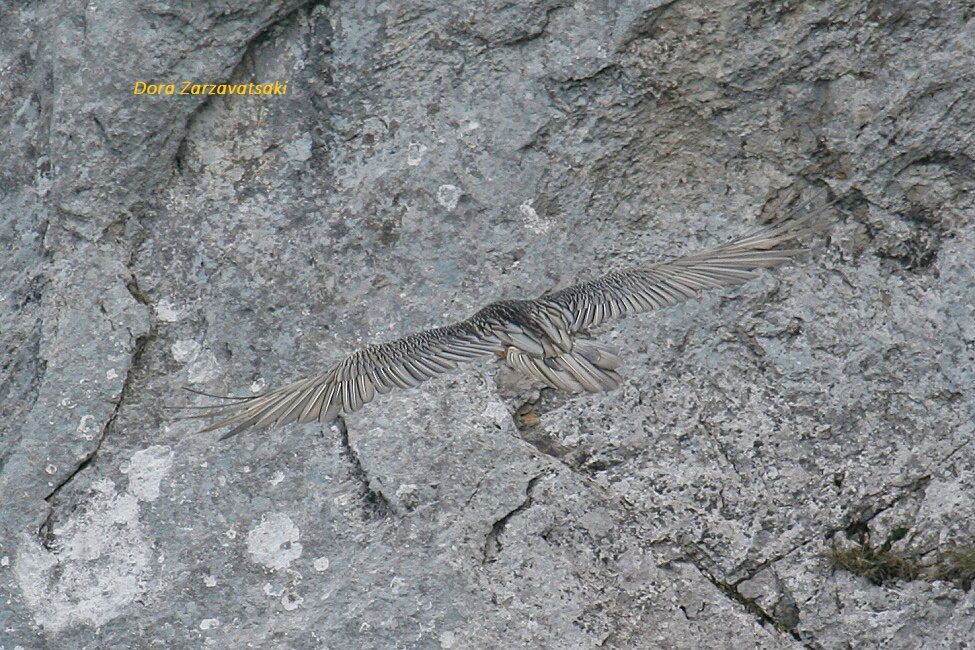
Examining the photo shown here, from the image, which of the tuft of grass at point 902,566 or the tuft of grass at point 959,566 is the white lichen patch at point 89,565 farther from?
the tuft of grass at point 959,566

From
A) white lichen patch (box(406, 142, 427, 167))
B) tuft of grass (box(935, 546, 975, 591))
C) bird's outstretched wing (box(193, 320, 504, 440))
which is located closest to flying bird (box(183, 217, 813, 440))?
Answer: bird's outstretched wing (box(193, 320, 504, 440))

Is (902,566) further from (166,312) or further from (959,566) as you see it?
(166,312)

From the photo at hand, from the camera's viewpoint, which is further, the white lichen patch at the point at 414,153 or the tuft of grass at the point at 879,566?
the white lichen patch at the point at 414,153

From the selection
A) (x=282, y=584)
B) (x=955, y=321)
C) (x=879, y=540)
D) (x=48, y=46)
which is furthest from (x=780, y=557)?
(x=48, y=46)

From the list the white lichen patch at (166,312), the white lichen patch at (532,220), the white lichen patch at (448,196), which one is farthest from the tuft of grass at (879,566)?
the white lichen patch at (166,312)

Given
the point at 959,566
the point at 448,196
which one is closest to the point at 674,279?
the point at 448,196

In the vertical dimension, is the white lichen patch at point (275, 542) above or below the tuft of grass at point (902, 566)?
below

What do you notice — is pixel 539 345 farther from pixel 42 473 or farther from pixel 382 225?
pixel 42 473
